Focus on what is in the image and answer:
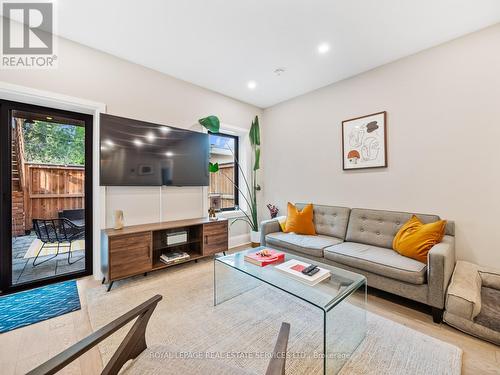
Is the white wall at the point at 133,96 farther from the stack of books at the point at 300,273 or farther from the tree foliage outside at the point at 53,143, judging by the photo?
the stack of books at the point at 300,273

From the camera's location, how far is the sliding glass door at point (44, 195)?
7.57 feet

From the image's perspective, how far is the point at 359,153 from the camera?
3.10 metres

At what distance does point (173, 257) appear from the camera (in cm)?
286

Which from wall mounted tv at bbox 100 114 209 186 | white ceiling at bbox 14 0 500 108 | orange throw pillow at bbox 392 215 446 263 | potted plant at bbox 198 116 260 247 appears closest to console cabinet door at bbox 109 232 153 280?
wall mounted tv at bbox 100 114 209 186

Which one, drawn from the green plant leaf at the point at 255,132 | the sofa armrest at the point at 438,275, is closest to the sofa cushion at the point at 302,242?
the sofa armrest at the point at 438,275

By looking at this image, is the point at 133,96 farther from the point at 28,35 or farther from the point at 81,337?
the point at 81,337

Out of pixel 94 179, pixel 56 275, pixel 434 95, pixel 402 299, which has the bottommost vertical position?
pixel 402 299

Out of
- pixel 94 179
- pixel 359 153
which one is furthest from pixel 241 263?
pixel 359 153

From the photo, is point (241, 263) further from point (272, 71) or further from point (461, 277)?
point (272, 71)

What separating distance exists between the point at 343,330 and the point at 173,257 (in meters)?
2.10

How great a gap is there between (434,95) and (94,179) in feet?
13.6

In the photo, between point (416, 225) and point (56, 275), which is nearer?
point (416, 225)

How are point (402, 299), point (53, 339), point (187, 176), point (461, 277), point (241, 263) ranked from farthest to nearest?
1. point (187, 176)
2. point (402, 299)
3. point (241, 263)
4. point (461, 277)
5. point (53, 339)

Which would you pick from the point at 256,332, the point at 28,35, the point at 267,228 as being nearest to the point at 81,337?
the point at 256,332
